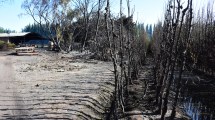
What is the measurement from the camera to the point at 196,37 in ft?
105

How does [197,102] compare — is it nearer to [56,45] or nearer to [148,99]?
[148,99]

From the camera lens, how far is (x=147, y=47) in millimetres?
49938

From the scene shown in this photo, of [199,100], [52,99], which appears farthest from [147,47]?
[52,99]

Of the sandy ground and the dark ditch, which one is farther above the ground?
the sandy ground

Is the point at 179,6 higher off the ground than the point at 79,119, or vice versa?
the point at 179,6

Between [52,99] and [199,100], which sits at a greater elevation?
[52,99]

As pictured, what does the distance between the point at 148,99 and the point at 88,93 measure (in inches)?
94.9

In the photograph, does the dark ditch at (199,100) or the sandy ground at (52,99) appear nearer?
the sandy ground at (52,99)

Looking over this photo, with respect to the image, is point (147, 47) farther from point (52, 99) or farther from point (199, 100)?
point (52, 99)

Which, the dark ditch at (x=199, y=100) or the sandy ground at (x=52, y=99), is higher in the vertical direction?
the sandy ground at (x=52, y=99)

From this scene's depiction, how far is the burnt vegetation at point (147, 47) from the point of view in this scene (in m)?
10.3

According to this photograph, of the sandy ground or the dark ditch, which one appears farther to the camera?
the dark ditch

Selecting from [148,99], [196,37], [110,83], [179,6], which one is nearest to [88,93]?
[148,99]

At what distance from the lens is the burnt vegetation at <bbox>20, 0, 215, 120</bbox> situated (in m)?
10.3
